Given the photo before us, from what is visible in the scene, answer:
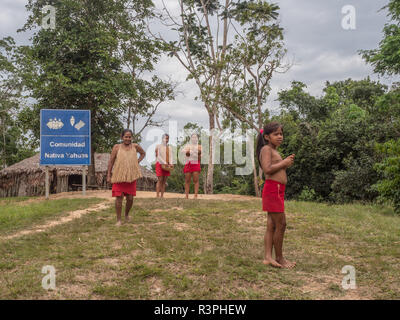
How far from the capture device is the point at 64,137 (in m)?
11.8

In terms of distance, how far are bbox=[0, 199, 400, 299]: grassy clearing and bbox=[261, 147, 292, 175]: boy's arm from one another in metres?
1.21

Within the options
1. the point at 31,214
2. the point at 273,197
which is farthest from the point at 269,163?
the point at 31,214

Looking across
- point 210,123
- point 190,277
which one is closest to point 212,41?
point 210,123

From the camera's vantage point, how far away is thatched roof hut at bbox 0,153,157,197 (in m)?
18.8

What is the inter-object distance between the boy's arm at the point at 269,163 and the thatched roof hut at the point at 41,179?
16.1 metres

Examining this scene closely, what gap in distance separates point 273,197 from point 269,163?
1.35 ft

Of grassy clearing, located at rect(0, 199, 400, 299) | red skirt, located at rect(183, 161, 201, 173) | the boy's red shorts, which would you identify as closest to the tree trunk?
red skirt, located at rect(183, 161, 201, 173)

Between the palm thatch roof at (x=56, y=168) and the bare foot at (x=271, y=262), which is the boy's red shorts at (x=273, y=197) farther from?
the palm thatch roof at (x=56, y=168)

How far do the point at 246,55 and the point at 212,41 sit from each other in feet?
16.9

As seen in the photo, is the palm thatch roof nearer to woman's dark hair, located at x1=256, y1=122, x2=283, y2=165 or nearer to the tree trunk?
the tree trunk

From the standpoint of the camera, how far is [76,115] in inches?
465

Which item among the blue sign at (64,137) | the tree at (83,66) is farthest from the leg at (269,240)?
the tree at (83,66)
